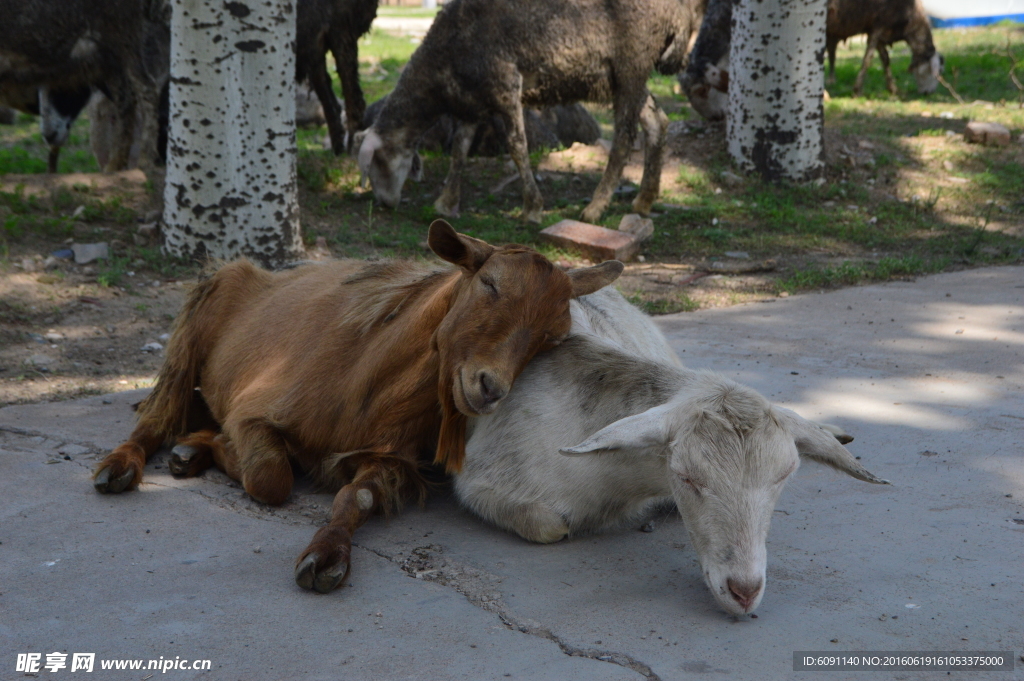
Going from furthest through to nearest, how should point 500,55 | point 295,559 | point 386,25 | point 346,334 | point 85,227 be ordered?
1. point 386,25
2. point 500,55
3. point 85,227
4. point 346,334
5. point 295,559

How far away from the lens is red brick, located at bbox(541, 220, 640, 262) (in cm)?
759

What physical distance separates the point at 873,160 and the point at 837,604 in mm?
8736

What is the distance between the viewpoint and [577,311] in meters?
3.82

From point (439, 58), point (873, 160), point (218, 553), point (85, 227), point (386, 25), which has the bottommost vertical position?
point (218, 553)

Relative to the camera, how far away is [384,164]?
884 centimetres

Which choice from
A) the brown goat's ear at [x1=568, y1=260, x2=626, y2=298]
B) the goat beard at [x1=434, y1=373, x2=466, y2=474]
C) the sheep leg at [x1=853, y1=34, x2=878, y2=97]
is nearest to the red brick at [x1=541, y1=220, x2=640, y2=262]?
the brown goat's ear at [x1=568, y1=260, x2=626, y2=298]

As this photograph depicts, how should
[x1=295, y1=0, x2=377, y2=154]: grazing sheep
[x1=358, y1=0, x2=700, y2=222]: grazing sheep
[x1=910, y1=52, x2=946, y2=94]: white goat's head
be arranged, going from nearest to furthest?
[x1=358, y1=0, x2=700, y2=222]: grazing sheep → [x1=295, y1=0, x2=377, y2=154]: grazing sheep → [x1=910, y1=52, x2=946, y2=94]: white goat's head

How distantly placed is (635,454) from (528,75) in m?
6.39

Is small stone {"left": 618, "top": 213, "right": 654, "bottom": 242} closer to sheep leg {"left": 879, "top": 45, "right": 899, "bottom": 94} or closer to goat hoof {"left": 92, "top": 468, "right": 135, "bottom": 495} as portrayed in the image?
goat hoof {"left": 92, "top": 468, "right": 135, "bottom": 495}

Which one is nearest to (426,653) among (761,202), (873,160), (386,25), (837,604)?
(837,604)

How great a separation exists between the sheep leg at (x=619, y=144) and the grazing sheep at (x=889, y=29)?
7796mm

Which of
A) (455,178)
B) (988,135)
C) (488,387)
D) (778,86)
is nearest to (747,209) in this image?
(778,86)

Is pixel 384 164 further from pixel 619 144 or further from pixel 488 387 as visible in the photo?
pixel 488 387

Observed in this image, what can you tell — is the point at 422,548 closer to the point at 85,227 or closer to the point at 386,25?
the point at 85,227
